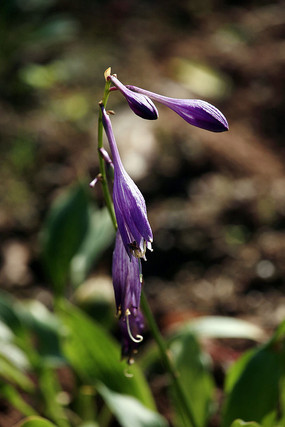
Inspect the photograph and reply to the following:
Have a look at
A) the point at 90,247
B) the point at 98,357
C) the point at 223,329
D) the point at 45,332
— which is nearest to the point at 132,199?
the point at 98,357

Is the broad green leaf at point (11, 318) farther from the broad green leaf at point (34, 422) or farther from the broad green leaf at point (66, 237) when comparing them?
the broad green leaf at point (34, 422)

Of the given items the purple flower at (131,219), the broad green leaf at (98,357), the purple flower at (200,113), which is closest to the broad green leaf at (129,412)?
the broad green leaf at (98,357)

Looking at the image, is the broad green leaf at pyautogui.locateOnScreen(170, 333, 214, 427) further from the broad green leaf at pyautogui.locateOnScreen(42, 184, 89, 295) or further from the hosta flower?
the hosta flower

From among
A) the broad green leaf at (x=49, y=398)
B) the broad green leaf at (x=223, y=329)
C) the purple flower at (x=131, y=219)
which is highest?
the purple flower at (x=131, y=219)

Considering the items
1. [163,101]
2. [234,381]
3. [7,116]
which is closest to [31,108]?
[7,116]

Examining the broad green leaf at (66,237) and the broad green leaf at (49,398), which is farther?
the broad green leaf at (66,237)

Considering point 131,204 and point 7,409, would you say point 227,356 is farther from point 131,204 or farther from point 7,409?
point 131,204
